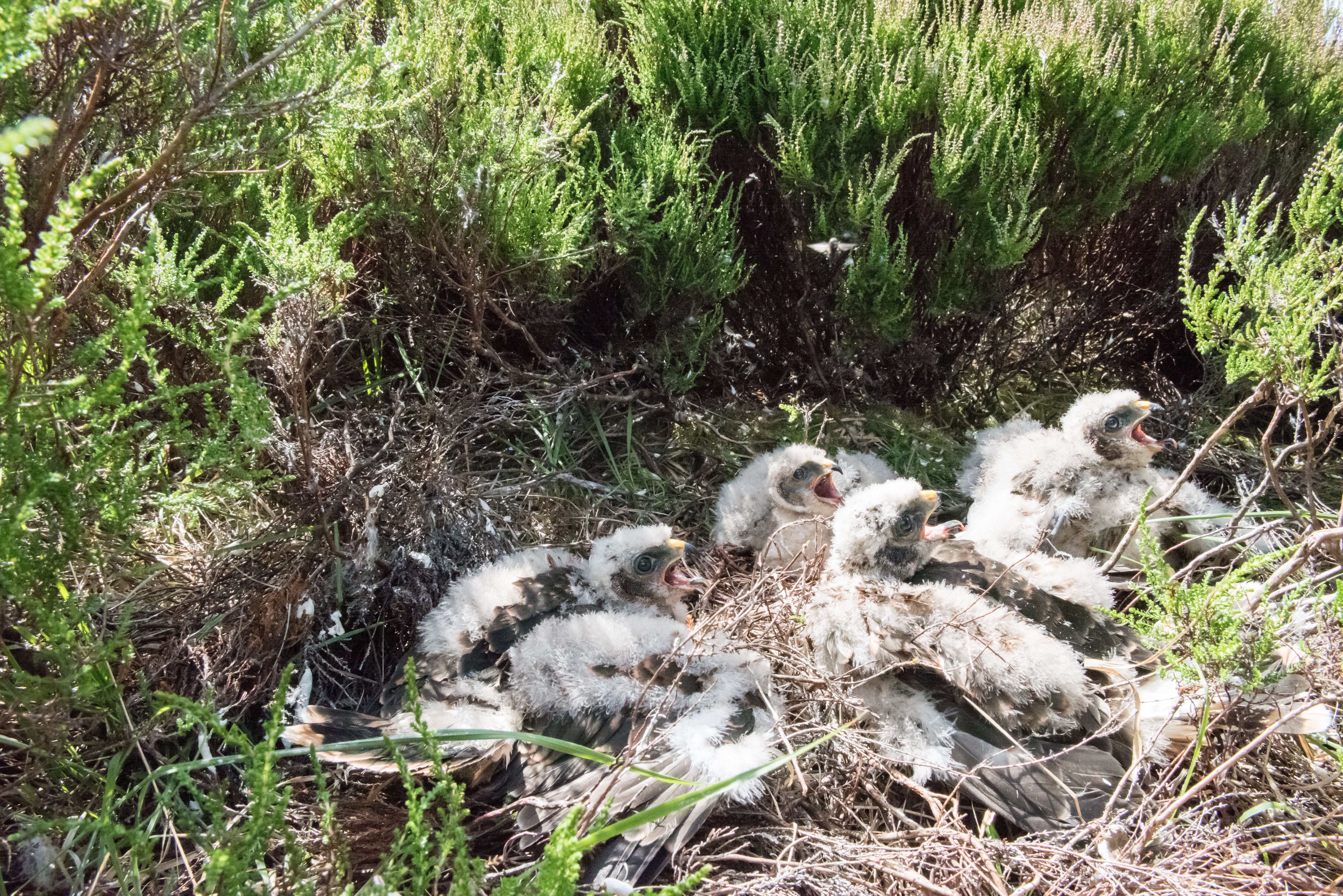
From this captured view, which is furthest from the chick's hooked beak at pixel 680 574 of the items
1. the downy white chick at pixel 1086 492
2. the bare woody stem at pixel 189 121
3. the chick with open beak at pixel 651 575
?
the bare woody stem at pixel 189 121

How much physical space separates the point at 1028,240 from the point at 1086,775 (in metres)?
1.88

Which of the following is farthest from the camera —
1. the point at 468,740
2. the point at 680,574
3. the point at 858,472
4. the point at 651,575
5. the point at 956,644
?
the point at 858,472

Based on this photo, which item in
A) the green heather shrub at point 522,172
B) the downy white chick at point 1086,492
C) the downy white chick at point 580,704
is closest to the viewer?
the downy white chick at point 580,704

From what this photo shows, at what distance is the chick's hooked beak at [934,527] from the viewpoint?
8.00 ft

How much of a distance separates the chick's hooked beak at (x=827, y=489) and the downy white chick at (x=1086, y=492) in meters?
0.45

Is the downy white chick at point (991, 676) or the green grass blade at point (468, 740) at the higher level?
the green grass blade at point (468, 740)

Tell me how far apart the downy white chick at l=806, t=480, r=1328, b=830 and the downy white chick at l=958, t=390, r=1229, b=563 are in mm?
486

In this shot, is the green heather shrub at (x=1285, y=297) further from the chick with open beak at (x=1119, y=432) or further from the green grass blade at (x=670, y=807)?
the green grass blade at (x=670, y=807)

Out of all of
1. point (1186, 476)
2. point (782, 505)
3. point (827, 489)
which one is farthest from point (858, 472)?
point (1186, 476)

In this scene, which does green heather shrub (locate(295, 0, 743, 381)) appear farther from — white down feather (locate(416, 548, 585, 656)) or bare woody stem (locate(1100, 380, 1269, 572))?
bare woody stem (locate(1100, 380, 1269, 572))

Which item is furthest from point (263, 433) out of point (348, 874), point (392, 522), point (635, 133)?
point (635, 133)

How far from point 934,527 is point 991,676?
51 cm

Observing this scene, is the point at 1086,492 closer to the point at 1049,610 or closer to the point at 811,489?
the point at 1049,610

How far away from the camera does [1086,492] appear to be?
2.87m
